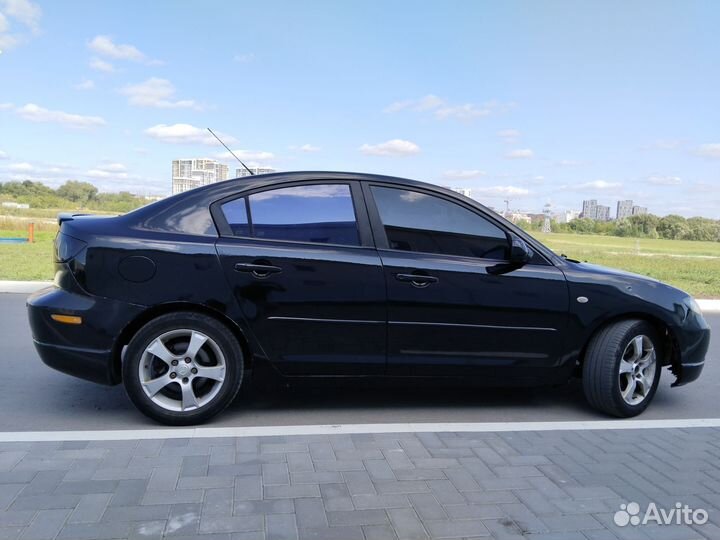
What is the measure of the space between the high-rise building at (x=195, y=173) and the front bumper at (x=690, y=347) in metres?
3.55

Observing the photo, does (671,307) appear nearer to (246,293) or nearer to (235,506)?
(246,293)

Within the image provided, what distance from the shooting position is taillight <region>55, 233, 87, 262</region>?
3576mm

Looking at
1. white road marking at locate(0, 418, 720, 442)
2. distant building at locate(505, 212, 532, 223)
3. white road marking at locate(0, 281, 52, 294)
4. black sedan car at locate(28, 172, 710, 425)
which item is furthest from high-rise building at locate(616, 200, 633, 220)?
black sedan car at locate(28, 172, 710, 425)

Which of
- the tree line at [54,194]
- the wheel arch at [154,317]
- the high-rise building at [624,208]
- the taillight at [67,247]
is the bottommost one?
the wheel arch at [154,317]

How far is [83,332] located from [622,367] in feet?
12.0

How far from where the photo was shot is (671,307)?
4.17 metres

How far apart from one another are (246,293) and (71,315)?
109 centimetres

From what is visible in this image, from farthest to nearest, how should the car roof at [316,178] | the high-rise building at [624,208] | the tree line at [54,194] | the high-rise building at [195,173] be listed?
the high-rise building at [624,208] < the tree line at [54,194] < the high-rise building at [195,173] < the car roof at [316,178]

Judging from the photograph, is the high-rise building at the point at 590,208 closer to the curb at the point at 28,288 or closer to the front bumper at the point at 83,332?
the curb at the point at 28,288

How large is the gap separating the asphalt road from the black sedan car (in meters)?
0.30

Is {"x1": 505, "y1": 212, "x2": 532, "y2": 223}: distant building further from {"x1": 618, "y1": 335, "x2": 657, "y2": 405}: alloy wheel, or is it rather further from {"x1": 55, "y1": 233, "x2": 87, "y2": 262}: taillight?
{"x1": 55, "y1": 233, "x2": 87, "y2": 262}: taillight

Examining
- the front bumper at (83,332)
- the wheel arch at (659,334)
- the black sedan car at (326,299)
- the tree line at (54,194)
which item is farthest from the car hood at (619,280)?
the tree line at (54,194)

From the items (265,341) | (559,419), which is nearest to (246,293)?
(265,341)

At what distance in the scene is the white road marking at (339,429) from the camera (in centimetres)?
345
